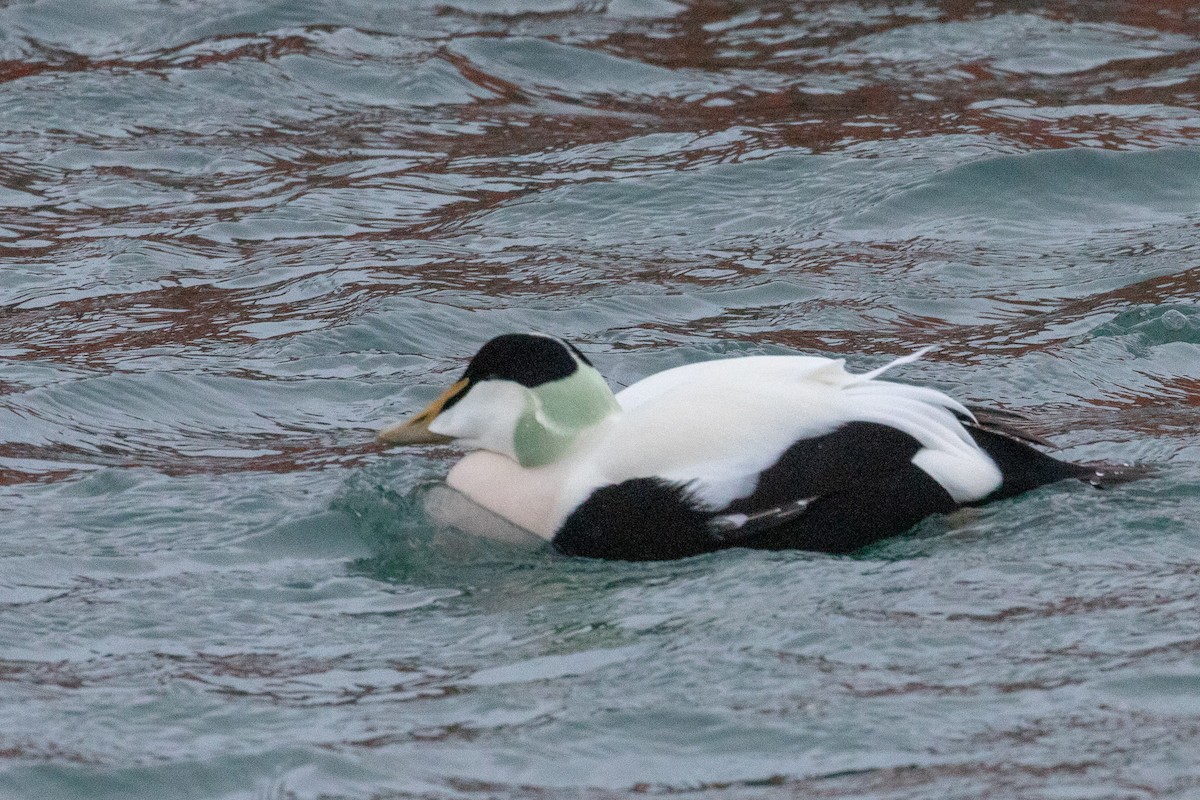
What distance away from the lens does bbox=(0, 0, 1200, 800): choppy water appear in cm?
350

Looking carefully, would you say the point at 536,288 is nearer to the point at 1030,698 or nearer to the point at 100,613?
the point at 100,613

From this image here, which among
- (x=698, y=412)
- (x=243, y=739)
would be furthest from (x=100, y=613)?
(x=698, y=412)

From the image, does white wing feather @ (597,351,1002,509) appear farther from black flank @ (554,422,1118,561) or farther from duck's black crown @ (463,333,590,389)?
duck's black crown @ (463,333,590,389)

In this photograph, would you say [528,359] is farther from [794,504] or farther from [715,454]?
[794,504]

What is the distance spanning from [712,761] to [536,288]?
3629 mm

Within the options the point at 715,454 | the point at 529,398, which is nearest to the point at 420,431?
the point at 529,398

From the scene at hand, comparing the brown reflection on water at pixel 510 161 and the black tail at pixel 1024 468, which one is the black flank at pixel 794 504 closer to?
the black tail at pixel 1024 468

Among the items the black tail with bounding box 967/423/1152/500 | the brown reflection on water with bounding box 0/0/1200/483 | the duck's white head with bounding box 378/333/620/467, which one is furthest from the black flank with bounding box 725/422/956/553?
the brown reflection on water with bounding box 0/0/1200/483

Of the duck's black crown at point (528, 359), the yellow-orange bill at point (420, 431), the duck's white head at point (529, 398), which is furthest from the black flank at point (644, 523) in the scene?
the yellow-orange bill at point (420, 431)

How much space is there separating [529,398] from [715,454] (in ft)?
1.63

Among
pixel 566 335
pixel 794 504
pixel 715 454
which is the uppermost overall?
pixel 715 454

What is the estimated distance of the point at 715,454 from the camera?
431 centimetres

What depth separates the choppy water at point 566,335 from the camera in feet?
11.5

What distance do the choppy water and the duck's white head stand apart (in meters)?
0.27
